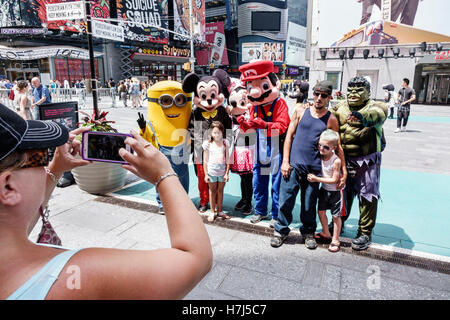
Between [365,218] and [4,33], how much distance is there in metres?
30.5

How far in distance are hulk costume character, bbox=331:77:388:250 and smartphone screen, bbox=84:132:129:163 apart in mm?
2670

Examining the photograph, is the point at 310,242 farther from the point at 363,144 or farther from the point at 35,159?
the point at 35,159

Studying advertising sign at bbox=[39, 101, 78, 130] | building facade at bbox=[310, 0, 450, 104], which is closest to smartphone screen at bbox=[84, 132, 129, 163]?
advertising sign at bbox=[39, 101, 78, 130]

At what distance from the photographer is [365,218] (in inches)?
139

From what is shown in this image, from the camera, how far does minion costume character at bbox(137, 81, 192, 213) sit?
4.18 meters

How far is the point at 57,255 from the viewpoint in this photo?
3.01 feet

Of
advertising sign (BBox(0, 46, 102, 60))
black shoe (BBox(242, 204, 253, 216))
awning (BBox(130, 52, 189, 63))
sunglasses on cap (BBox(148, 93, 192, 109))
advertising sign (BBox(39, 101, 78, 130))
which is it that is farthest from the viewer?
awning (BBox(130, 52, 189, 63))

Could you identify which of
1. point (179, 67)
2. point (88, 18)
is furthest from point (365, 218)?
point (179, 67)

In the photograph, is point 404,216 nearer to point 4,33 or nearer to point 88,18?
point 88,18

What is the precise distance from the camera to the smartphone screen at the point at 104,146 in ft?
4.37

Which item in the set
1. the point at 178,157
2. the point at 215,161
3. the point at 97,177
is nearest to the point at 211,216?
the point at 215,161

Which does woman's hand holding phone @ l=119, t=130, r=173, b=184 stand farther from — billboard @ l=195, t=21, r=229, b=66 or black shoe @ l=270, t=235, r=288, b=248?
billboard @ l=195, t=21, r=229, b=66

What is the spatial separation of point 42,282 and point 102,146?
2.18ft

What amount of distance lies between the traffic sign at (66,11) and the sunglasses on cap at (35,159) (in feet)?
16.5
